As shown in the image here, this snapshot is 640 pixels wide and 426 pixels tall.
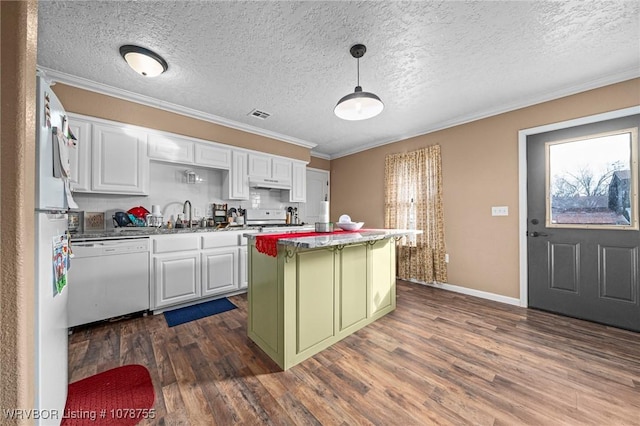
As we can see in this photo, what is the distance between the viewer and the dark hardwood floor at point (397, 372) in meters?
1.38

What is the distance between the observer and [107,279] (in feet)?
7.91

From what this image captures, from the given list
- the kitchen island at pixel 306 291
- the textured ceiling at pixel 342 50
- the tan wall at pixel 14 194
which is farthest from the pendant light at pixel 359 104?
the tan wall at pixel 14 194

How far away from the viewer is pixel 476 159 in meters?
3.38

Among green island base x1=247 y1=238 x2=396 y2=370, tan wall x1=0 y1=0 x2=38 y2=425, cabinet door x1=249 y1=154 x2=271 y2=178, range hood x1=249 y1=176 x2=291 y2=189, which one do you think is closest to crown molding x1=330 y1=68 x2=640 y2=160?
range hood x1=249 y1=176 x2=291 y2=189

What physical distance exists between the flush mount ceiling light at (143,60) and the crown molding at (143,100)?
2.40 feet

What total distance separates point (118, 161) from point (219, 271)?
1.75 m

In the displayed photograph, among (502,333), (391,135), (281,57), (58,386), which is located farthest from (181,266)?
(391,135)

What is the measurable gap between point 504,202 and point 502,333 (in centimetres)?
167

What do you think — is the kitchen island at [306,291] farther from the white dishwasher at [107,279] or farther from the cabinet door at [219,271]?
the white dishwasher at [107,279]

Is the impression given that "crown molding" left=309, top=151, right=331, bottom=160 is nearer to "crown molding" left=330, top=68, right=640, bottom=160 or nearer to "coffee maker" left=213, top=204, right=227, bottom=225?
"crown molding" left=330, top=68, right=640, bottom=160

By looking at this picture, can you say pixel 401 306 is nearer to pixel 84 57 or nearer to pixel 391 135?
pixel 391 135

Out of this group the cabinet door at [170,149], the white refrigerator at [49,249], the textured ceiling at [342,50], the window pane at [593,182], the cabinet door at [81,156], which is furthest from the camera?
the cabinet door at [170,149]

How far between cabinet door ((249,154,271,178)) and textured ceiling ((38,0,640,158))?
37.2 inches

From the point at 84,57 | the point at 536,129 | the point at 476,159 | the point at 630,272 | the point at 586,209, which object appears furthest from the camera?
the point at 476,159
